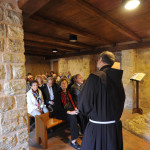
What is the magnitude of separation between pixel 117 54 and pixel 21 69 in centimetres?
442

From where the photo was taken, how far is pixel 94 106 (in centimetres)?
128

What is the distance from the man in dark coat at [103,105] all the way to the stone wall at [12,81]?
0.75 meters

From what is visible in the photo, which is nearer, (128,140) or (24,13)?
(24,13)

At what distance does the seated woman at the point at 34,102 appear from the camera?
9.25 feet

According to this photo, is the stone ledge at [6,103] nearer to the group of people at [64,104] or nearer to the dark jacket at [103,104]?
the dark jacket at [103,104]

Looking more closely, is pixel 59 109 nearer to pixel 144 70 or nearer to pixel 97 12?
pixel 97 12

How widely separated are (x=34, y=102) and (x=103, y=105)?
6.81 ft

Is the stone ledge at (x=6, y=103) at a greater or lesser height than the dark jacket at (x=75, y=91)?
greater

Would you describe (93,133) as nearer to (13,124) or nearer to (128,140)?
(13,124)

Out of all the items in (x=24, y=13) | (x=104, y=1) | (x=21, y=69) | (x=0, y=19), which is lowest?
(x=21, y=69)

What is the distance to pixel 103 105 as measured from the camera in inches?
49.9

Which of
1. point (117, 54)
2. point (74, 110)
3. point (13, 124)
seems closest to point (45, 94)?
point (74, 110)

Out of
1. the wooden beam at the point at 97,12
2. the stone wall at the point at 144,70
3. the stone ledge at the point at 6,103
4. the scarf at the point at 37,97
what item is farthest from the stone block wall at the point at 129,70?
the stone ledge at the point at 6,103

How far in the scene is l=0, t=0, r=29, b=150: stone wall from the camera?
1356mm
